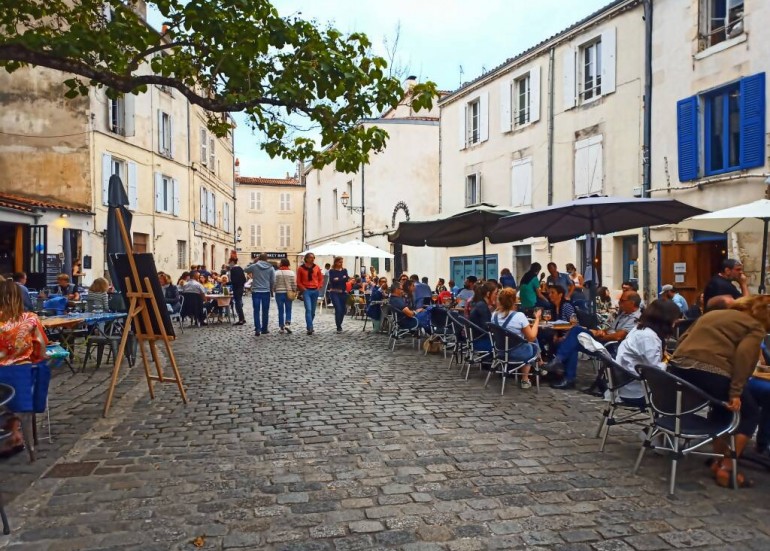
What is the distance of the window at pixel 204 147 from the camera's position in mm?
29134

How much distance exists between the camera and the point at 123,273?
643cm

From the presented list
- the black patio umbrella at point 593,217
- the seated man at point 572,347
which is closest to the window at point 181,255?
the black patio umbrella at point 593,217

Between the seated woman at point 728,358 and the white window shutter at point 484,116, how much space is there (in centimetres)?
1771

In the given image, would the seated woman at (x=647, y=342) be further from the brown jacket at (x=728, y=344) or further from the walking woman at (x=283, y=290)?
the walking woman at (x=283, y=290)

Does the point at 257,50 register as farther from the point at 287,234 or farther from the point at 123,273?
the point at 287,234

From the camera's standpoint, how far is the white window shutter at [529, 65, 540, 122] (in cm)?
1836

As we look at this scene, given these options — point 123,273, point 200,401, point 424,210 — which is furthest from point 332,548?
point 424,210

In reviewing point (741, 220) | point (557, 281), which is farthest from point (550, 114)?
point (741, 220)

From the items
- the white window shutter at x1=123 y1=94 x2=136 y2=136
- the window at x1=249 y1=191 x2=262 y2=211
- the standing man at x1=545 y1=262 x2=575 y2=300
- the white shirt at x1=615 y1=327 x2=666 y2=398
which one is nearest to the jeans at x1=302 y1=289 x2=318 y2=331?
the standing man at x1=545 y1=262 x2=575 y2=300

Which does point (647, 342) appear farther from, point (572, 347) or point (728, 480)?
point (572, 347)

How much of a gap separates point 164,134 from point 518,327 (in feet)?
68.6

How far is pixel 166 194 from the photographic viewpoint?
2469cm

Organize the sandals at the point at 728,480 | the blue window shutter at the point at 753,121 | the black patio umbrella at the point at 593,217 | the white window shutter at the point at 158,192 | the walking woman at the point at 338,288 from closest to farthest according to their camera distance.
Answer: the sandals at the point at 728,480 < the black patio umbrella at the point at 593,217 < the blue window shutter at the point at 753,121 < the walking woman at the point at 338,288 < the white window shutter at the point at 158,192

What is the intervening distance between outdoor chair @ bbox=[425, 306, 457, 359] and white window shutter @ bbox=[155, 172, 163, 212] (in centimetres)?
1680
